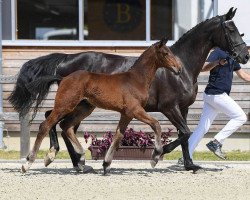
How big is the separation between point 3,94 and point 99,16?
7.88 ft

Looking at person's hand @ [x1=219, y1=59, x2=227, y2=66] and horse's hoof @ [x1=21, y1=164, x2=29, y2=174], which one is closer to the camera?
horse's hoof @ [x1=21, y1=164, x2=29, y2=174]

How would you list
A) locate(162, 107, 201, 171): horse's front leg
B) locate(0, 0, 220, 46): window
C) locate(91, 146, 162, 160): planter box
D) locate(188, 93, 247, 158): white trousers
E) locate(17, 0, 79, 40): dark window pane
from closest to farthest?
locate(162, 107, 201, 171): horse's front leg < locate(188, 93, 247, 158): white trousers < locate(91, 146, 162, 160): planter box < locate(0, 0, 220, 46): window < locate(17, 0, 79, 40): dark window pane

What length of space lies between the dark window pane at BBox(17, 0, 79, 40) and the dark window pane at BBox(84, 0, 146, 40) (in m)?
0.29

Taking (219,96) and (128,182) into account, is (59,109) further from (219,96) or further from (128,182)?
(219,96)

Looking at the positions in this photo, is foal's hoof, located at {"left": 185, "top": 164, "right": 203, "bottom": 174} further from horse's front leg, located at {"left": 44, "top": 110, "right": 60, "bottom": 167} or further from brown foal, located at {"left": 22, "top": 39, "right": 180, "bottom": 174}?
horse's front leg, located at {"left": 44, "top": 110, "right": 60, "bottom": 167}

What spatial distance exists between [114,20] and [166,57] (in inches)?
243

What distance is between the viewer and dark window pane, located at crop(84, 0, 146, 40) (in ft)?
55.3

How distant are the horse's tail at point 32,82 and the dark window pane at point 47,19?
14.0 feet

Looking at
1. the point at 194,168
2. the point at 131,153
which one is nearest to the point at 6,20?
the point at 131,153

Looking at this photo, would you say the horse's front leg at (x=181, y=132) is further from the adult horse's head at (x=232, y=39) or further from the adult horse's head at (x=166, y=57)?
the adult horse's head at (x=232, y=39)

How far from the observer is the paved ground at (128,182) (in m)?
9.86

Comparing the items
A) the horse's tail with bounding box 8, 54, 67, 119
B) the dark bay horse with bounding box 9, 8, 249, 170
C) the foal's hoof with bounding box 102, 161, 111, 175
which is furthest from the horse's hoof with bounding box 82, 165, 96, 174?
the horse's tail with bounding box 8, 54, 67, 119

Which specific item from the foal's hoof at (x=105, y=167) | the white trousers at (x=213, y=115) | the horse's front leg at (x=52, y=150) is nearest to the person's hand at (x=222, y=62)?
the white trousers at (x=213, y=115)

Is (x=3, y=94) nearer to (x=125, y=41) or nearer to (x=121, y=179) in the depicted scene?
(x=125, y=41)
